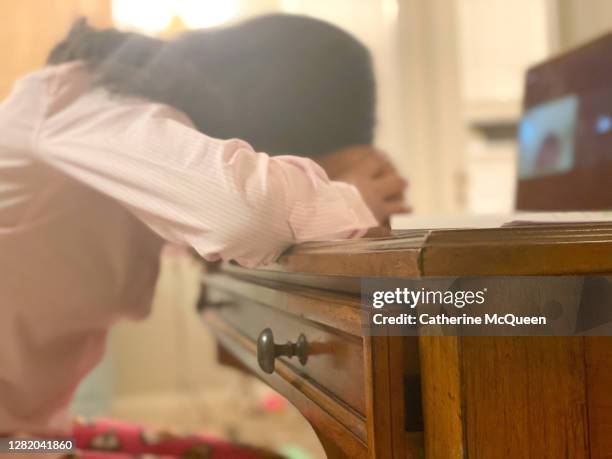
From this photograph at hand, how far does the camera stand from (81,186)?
0.59m

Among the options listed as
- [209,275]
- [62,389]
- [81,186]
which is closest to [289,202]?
[81,186]

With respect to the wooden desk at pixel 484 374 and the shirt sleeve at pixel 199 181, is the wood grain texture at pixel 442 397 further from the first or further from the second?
the shirt sleeve at pixel 199 181

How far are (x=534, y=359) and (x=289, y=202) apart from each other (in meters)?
0.20

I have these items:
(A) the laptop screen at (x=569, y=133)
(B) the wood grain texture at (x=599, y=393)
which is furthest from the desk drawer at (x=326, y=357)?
(A) the laptop screen at (x=569, y=133)

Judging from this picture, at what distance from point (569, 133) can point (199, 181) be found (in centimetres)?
74

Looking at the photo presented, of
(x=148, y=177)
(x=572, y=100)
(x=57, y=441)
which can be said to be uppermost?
(x=572, y=100)

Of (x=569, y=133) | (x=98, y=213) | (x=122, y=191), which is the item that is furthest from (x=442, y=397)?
(x=569, y=133)

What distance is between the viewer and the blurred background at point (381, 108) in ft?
1.73

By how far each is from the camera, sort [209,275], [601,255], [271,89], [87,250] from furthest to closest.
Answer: [209,275]
[87,250]
[271,89]
[601,255]

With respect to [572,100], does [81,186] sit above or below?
below

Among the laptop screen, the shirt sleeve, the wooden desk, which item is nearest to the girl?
the shirt sleeve

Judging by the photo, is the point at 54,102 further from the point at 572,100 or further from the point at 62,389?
the point at 572,100

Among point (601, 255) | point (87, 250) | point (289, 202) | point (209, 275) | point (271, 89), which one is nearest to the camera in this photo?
Result: point (601, 255)

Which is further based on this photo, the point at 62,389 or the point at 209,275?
the point at 209,275
